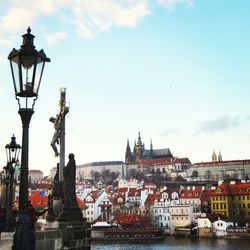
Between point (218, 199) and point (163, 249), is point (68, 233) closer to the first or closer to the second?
point (163, 249)

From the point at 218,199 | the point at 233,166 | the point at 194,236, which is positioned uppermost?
the point at 233,166

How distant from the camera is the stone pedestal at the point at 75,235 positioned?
13085 mm

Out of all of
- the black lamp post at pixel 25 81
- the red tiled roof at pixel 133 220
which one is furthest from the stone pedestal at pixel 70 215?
the red tiled roof at pixel 133 220

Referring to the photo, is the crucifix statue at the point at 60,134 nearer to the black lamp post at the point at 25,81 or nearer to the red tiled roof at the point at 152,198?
the black lamp post at the point at 25,81

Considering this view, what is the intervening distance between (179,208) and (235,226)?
1277cm

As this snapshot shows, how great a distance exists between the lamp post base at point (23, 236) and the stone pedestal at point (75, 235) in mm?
7575

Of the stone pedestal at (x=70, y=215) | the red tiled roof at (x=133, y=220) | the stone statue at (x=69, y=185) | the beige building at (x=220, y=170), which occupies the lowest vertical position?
the red tiled roof at (x=133, y=220)

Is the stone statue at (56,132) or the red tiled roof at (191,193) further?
the red tiled roof at (191,193)

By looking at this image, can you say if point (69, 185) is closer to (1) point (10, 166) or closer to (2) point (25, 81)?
(1) point (10, 166)

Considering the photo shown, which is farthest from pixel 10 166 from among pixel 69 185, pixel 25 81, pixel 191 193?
pixel 191 193

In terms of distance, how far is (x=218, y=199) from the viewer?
3265 inches

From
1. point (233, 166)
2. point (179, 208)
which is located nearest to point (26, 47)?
point (179, 208)

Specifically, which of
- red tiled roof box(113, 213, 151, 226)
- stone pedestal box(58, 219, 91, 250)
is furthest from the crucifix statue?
red tiled roof box(113, 213, 151, 226)

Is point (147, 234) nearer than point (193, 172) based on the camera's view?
Yes
